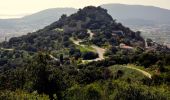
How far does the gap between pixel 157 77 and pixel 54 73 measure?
87.6ft

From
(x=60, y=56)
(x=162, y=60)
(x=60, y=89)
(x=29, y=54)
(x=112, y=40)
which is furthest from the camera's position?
(x=112, y=40)

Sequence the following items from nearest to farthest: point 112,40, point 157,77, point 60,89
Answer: point 60,89 → point 157,77 → point 112,40

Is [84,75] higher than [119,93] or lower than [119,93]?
lower

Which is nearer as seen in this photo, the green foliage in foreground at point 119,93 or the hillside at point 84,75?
the green foliage in foreground at point 119,93

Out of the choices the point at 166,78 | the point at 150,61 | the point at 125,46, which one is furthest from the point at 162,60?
the point at 125,46

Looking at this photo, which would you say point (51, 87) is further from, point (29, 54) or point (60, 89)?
point (29, 54)

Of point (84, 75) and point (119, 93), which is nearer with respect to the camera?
point (119, 93)

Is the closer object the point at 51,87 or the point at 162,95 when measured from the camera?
the point at 162,95

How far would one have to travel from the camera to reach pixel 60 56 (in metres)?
160

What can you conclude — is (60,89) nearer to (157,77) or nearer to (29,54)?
(157,77)

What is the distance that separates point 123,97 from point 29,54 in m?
102

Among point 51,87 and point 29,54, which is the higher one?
point 51,87

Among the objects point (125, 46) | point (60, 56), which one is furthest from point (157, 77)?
point (125, 46)

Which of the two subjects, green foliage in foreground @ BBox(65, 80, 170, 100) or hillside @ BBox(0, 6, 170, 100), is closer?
green foliage in foreground @ BBox(65, 80, 170, 100)
